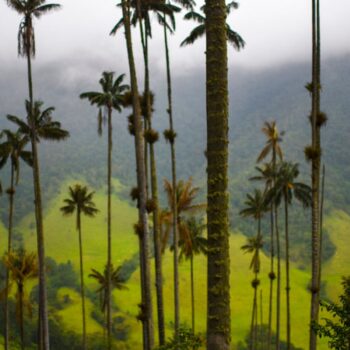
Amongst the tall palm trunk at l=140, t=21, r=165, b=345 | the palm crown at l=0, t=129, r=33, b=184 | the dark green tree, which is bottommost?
the dark green tree

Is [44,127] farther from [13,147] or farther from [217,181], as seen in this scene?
[217,181]

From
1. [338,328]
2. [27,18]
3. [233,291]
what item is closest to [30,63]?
[27,18]

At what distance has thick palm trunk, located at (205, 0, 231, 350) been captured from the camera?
6750 millimetres

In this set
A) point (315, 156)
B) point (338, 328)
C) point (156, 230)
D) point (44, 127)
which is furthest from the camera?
point (44, 127)

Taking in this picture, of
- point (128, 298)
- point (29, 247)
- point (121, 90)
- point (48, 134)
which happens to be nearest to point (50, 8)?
point (48, 134)

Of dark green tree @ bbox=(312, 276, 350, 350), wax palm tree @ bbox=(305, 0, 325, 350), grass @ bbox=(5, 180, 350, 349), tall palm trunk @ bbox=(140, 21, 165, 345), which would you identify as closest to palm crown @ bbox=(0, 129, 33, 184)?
tall palm trunk @ bbox=(140, 21, 165, 345)

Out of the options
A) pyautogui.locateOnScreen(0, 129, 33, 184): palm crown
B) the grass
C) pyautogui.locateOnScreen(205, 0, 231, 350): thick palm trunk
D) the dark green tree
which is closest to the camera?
pyautogui.locateOnScreen(205, 0, 231, 350): thick palm trunk

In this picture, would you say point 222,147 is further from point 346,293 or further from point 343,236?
point 343,236

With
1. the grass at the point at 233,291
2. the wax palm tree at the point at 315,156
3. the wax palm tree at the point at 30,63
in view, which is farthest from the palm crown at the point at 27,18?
the grass at the point at 233,291

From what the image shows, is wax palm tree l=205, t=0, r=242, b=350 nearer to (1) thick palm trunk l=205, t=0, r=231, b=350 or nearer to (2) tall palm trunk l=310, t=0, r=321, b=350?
(1) thick palm trunk l=205, t=0, r=231, b=350

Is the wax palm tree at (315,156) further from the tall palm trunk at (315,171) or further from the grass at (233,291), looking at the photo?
the grass at (233,291)

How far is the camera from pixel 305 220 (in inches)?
7643

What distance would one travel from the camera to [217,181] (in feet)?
22.7

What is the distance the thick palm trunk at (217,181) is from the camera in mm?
6750
